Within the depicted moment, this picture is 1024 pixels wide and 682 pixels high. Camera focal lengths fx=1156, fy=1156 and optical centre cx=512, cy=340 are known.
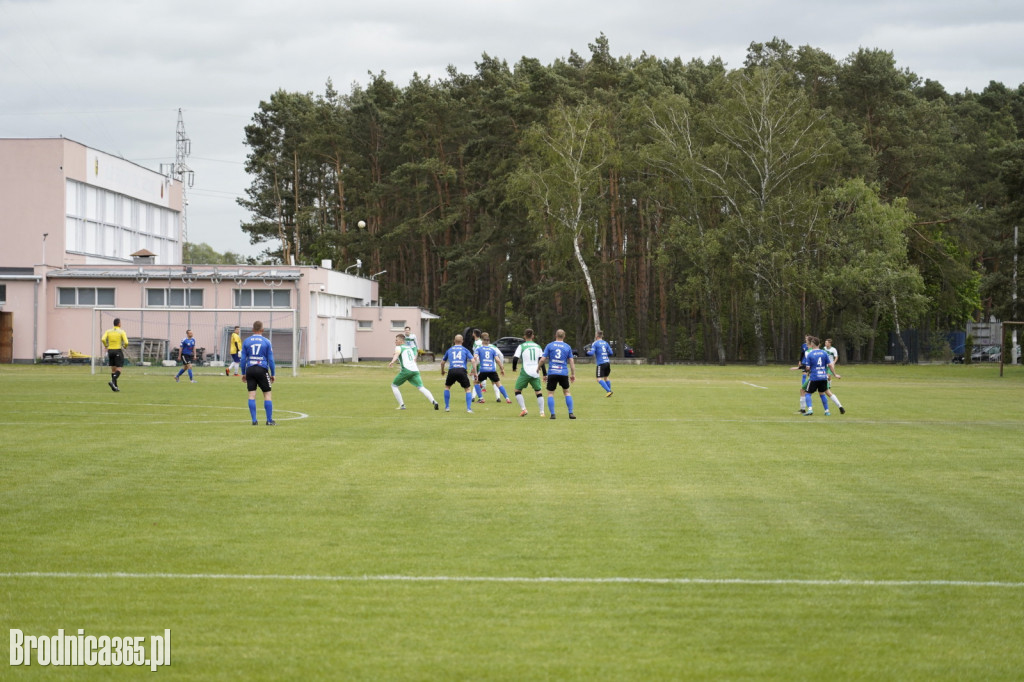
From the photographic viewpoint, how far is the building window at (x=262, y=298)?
59719 millimetres

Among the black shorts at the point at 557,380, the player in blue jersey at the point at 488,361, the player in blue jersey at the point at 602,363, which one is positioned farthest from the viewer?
the player in blue jersey at the point at 602,363

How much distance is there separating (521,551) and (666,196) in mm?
64791

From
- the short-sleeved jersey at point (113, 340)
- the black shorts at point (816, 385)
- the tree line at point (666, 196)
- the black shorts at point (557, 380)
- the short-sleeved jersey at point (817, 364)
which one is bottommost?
the black shorts at point (816, 385)

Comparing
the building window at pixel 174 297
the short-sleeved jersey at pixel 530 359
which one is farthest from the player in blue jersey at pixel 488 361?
the building window at pixel 174 297

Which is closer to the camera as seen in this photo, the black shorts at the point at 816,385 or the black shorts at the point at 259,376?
the black shorts at the point at 259,376

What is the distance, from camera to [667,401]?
31344 mm

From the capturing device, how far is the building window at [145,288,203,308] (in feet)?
196

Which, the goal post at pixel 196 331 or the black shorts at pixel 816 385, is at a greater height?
the goal post at pixel 196 331

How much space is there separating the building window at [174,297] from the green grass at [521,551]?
39.5m

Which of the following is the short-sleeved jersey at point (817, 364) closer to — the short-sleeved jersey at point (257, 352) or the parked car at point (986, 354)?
the short-sleeved jersey at point (257, 352)

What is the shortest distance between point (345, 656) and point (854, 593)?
375cm
